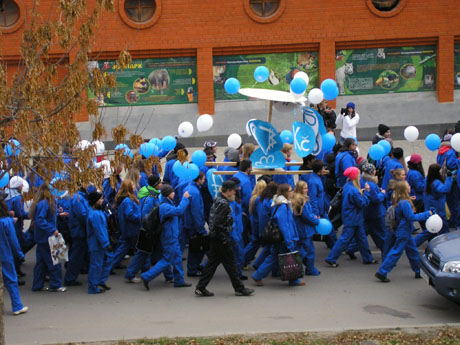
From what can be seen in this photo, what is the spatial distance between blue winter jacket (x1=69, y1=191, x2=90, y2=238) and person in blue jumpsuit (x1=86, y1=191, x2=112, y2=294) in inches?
13.0

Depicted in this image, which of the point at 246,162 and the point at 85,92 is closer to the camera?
the point at 85,92

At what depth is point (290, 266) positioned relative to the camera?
10188 millimetres

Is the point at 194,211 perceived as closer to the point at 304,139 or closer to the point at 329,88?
the point at 304,139

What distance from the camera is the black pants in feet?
32.4

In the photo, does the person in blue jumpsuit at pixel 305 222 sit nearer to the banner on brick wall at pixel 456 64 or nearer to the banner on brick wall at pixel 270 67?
the banner on brick wall at pixel 270 67

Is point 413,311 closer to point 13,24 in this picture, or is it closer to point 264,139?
point 264,139

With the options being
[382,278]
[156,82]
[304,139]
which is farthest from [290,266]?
[156,82]

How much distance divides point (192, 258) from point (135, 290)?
1.11 metres

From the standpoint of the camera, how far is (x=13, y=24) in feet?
71.8

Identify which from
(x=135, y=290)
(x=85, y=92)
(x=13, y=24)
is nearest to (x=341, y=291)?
(x=135, y=290)

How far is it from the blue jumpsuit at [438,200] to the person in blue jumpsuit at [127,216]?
4.66m

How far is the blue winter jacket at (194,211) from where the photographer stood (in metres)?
11.0

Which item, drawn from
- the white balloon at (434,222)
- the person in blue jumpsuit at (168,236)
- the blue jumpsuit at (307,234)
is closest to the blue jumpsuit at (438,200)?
the white balloon at (434,222)

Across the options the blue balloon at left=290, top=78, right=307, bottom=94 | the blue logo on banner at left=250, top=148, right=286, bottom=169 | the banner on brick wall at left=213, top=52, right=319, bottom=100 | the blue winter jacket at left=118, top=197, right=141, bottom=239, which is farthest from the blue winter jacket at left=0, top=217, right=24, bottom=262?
the banner on brick wall at left=213, top=52, right=319, bottom=100
